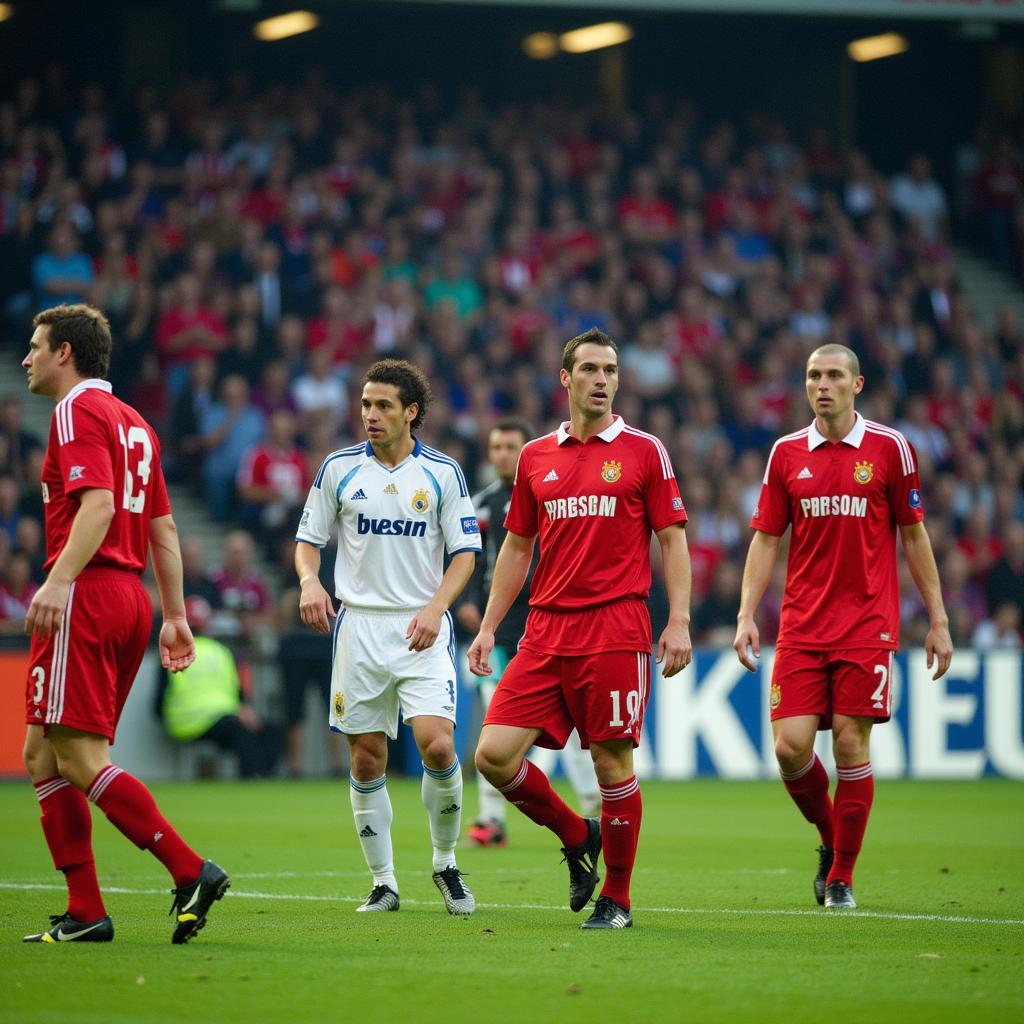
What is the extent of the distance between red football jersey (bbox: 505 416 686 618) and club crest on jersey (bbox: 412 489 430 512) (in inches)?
24.5

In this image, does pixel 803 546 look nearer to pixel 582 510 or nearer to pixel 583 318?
pixel 582 510

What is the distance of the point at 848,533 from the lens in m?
8.81

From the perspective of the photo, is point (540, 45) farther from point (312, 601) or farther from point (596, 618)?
point (596, 618)

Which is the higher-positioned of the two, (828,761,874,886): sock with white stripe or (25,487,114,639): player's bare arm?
(25,487,114,639): player's bare arm

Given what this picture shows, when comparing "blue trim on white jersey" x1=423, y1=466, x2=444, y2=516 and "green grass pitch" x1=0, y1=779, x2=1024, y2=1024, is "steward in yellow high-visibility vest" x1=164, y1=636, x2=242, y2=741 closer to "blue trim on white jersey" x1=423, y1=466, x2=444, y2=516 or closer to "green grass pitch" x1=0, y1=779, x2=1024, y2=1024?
"green grass pitch" x1=0, y1=779, x2=1024, y2=1024

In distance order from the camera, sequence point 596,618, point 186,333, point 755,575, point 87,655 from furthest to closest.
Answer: point 186,333 < point 755,575 < point 596,618 < point 87,655

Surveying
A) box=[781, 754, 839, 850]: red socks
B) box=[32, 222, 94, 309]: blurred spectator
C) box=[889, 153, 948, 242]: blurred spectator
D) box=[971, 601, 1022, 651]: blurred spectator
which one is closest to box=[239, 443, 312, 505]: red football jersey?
box=[32, 222, 94, 309]: blurred spectator

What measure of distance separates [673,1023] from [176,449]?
15102mm

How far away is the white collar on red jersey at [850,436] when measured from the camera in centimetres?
893

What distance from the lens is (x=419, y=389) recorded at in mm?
8672

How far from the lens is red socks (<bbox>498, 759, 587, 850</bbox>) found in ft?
26.8

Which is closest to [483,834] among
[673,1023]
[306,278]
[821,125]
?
[673,1023]

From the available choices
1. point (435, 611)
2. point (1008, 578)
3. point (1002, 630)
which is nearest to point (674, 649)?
point (435, 611)

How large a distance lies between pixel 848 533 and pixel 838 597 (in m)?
0.30
